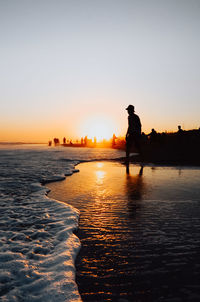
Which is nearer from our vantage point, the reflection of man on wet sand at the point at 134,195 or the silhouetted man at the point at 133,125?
the reflection of man on wet sand at the point at 134,195

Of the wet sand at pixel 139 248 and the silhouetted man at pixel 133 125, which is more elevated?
the silhouetted man at pixel 133 125

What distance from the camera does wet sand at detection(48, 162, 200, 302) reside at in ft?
4.62

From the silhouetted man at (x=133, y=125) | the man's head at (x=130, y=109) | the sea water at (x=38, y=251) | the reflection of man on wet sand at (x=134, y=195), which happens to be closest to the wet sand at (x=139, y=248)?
the reflection of man on wet sand at (x=134, y=195)

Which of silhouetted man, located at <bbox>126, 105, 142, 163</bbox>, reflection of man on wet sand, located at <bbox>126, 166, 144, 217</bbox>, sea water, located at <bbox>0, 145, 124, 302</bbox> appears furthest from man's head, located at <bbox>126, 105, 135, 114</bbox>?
sea water, located at <bbox>0, 145, 124, 302</bbox>

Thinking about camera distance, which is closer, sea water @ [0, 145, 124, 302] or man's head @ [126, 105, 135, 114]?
sea water @ [0, 145, 124, 302]

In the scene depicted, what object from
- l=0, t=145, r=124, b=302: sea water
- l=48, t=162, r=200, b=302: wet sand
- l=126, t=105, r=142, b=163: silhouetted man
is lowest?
l=0, t=145, r=124, b=302: sea water

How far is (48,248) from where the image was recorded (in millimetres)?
2148

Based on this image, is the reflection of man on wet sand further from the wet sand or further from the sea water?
the sea water

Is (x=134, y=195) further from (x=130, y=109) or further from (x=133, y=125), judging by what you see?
(x=130, y=109)

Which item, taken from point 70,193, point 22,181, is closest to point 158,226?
point 70,193

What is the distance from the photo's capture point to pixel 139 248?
193cm

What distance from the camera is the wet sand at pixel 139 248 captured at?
1409 millimetres

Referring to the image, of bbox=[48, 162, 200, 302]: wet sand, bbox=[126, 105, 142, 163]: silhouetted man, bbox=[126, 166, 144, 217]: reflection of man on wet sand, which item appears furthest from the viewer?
bbox=[126, 105, 142, 163]: silhouetted man

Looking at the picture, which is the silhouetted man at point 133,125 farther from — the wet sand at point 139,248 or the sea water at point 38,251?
the sea water at point 38,251
